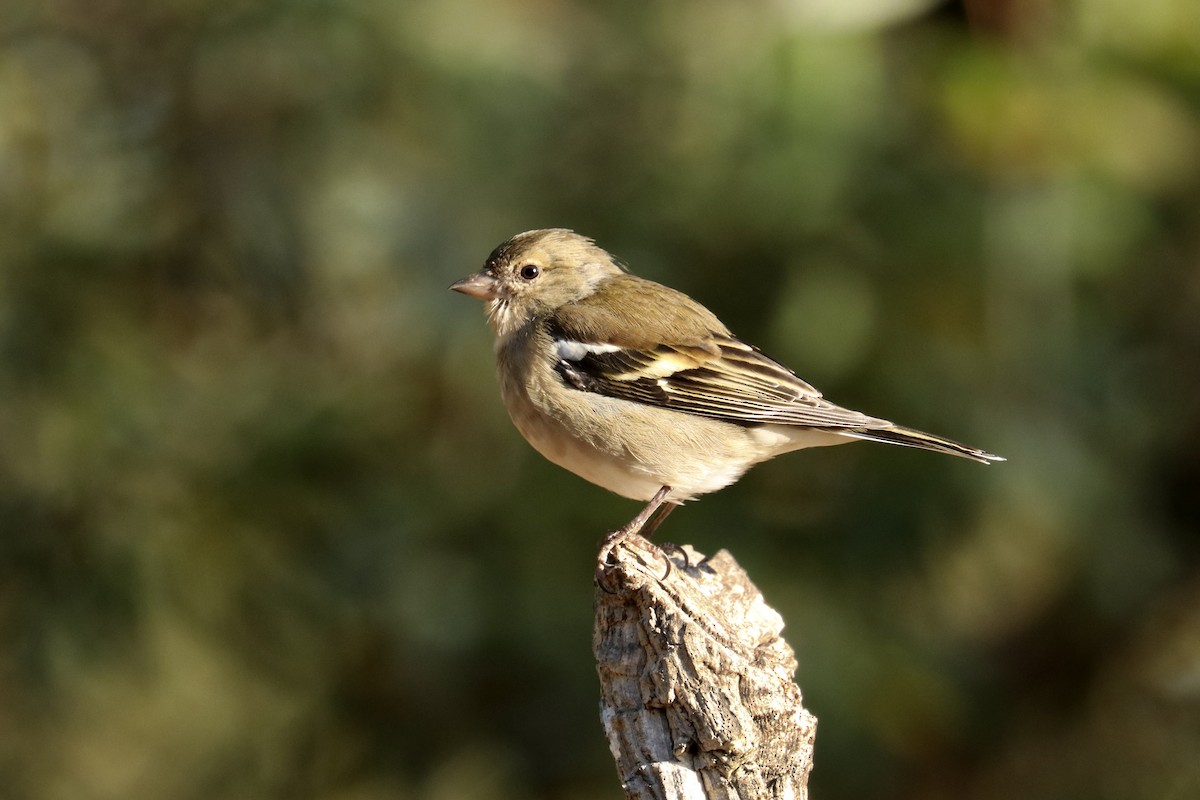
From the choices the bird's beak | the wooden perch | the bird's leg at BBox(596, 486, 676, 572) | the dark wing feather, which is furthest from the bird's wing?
the wooden perch

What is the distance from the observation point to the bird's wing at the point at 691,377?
15.4ft

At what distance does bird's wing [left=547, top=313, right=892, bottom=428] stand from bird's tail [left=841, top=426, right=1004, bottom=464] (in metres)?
0.09

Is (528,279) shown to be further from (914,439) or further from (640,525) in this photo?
(914,439)

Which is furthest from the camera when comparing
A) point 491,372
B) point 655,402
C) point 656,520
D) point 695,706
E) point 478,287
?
point 491,372

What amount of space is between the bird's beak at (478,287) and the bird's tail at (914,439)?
1.43 m

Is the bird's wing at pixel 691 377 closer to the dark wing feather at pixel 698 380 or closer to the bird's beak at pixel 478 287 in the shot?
the dark wing feather at pixel 698 380

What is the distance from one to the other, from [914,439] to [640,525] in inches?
34.5

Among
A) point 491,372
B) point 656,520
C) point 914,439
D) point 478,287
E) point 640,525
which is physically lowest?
point 656,520

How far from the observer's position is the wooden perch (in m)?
3.09

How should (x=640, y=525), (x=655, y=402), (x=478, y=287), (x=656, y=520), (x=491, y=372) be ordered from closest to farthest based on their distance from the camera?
1. (x=640, y=525)
2. (x=655, y=402)
3. (x=656, y=520)
4. (x=478, y=287)
5. (x=491, y=372)

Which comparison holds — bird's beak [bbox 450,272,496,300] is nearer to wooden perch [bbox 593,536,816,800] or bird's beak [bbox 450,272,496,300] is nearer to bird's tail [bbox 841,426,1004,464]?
bird's tail [bbox 841,426,1004,464]

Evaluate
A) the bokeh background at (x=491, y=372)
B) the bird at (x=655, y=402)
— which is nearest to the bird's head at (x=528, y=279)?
the bird at (x=655, y=402)

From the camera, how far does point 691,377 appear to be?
4.82m

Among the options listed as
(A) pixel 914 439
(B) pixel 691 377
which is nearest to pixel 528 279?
(B) pixel 691 377
